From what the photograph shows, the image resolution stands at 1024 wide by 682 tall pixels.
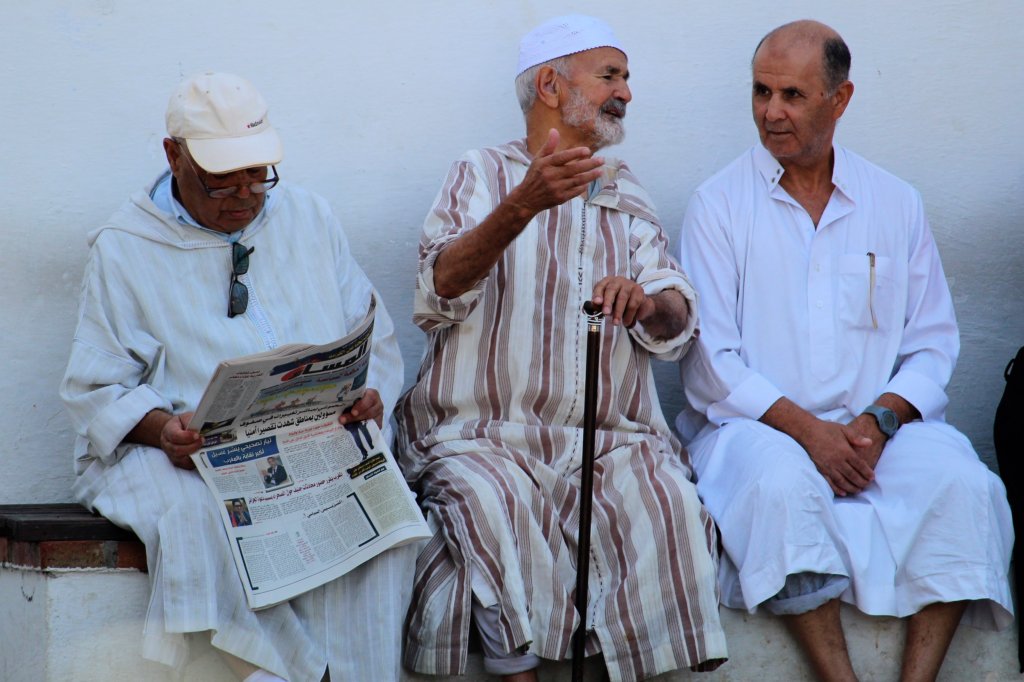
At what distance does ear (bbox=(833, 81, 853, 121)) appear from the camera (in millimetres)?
4777

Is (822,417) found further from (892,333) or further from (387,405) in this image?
(387,405)

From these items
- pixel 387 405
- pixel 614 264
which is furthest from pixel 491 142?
pixel 387 405

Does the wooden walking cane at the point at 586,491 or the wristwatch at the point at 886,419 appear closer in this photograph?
the wooden walking cane at the point at 586,491

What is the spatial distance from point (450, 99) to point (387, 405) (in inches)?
50.4

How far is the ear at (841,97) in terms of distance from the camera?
15.7 feet

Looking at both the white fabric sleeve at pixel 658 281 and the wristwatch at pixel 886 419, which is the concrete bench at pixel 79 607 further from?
the wristwatch at pixel 886 419


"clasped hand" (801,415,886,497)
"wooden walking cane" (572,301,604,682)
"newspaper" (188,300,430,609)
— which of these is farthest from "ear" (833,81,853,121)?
"newspaper" (188,300,430,609)

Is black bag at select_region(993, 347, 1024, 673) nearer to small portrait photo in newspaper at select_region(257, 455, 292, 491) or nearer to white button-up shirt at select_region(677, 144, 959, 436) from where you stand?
white button-up shirt at select_region(677, 144, 959, 436)

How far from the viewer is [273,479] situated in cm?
382

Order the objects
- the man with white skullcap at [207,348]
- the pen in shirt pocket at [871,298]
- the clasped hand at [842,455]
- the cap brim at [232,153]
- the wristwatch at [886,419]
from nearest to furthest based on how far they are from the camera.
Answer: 1. the man with white skullcap at [207,348]
2. the cap brim at [232,153]
3. the clasped hand at [842,455]
4. the wristwatch at [886,419]
5. the pen in shirt pocket at [871,298]

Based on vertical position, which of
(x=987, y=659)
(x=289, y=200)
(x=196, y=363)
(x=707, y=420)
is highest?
(x=289, y=200)

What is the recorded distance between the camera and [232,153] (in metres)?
3.95

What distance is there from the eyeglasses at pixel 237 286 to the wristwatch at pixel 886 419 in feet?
6.33

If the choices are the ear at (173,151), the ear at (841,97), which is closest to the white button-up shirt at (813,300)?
the ear at (841,97)
